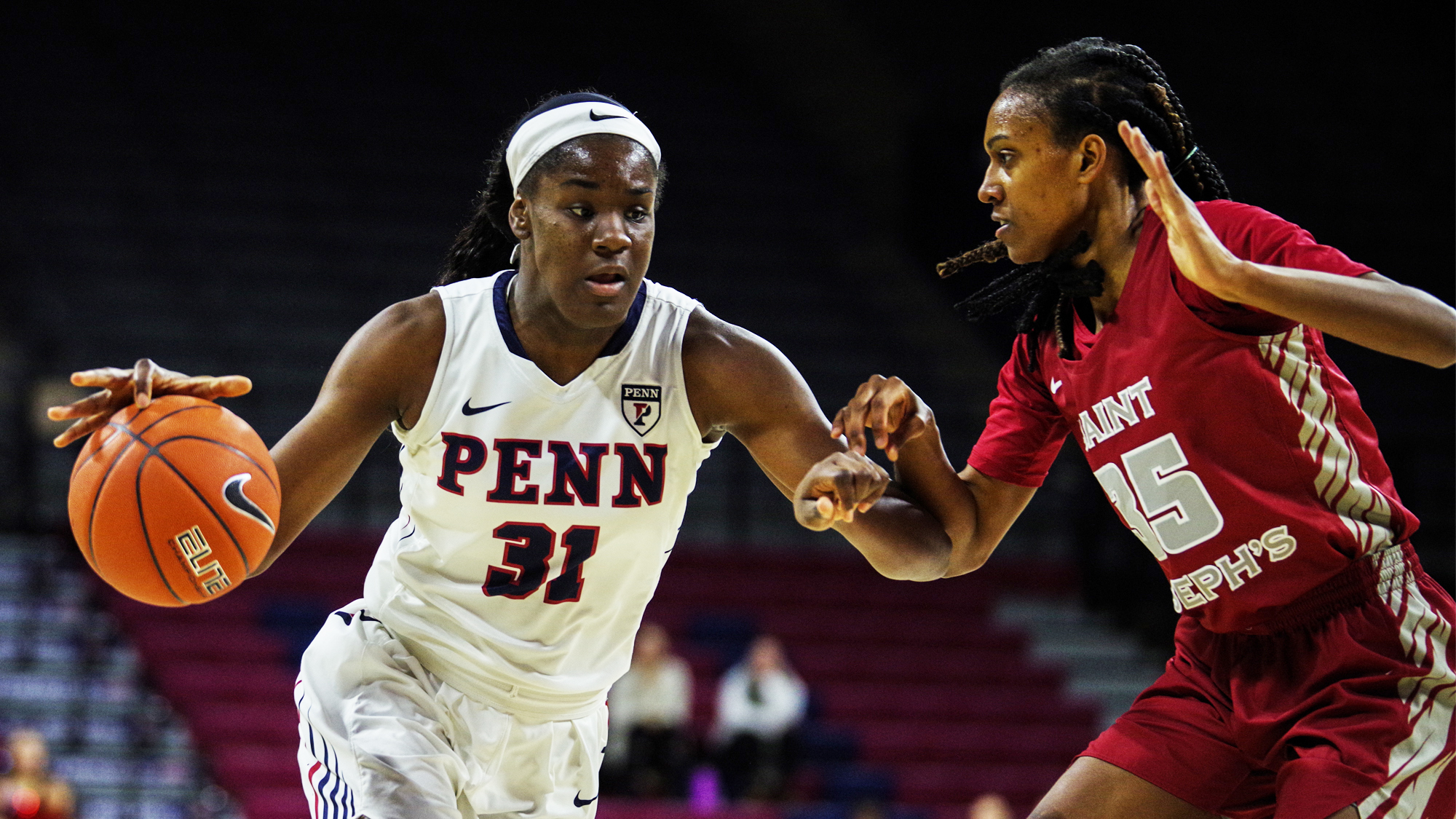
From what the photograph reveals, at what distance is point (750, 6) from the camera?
17703 millimetres

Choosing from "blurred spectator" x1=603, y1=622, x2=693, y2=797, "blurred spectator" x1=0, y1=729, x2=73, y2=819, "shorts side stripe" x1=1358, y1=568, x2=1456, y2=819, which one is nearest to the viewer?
"shorts side stripe" x1=1358, y1=568, x2=1456, y2=819

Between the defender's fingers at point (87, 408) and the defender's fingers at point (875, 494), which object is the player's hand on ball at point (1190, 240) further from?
the defender's fingers at point (87, 408)

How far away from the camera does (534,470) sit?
344 cm

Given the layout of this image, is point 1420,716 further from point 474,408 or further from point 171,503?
point 171,503

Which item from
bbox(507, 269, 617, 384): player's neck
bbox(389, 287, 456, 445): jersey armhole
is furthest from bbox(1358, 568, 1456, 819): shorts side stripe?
bbox(389, 287, 456, 445): jersey armhole

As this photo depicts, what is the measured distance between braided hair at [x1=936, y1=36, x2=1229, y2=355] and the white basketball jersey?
2.71ft

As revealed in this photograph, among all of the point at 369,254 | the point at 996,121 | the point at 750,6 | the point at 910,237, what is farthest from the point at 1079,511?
the point at 996,121

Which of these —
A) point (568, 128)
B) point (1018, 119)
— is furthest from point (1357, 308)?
point (568, 128)

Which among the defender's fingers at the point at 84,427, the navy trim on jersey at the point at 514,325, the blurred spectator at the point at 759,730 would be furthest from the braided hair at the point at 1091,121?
the blurred spectator at the point at 759,730

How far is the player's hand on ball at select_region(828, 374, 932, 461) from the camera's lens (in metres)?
3.39

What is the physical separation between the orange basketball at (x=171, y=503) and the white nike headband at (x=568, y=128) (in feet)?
2.83

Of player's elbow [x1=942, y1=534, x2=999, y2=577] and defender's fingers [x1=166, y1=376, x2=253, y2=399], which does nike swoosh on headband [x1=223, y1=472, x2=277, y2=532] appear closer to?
defender's fingers [x1=166, y1=376, x2=253, y2=399]

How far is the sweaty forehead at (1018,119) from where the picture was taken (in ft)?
11.0

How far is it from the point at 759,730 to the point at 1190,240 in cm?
748
